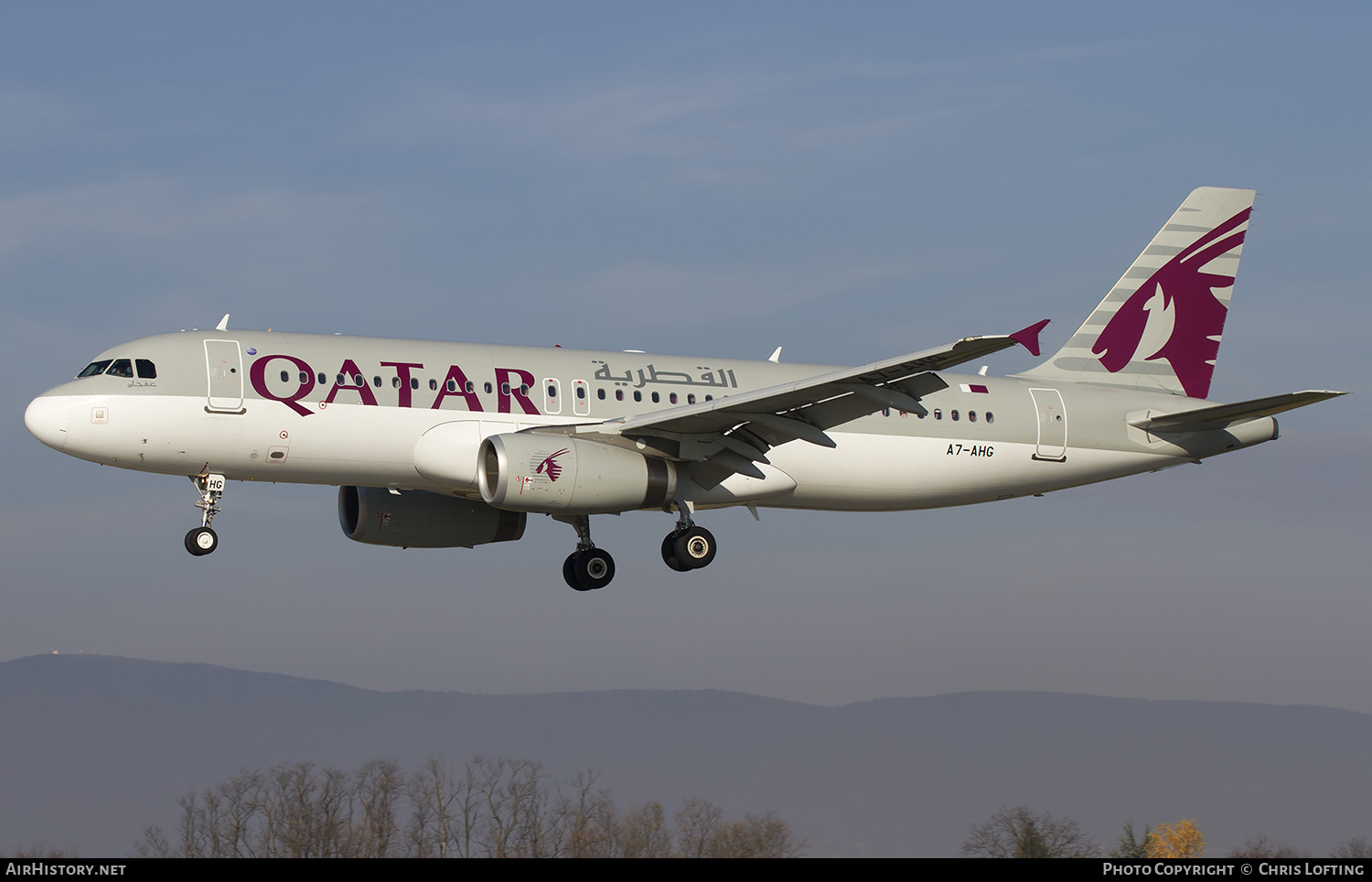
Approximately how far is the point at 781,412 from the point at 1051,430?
25.2 feet

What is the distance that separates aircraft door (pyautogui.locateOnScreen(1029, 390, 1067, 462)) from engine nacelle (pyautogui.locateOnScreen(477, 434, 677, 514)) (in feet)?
30.8

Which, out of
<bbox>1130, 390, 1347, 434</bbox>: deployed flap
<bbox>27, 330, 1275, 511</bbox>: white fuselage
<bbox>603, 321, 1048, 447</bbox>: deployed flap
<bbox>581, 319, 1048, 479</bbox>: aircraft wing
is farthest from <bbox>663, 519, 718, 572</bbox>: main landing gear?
<bbox>1130, 390, 1347, 434</bbox>: deployed flap

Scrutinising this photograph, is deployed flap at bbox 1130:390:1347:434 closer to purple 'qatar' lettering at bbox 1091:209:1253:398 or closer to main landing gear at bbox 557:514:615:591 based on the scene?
purple 'qatar' lettering at bbox 1091:209:1253:398

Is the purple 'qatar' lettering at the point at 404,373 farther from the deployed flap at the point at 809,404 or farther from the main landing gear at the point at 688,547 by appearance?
the main landing gear at the point at 688,547

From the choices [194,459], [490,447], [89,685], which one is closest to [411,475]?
[490,447]

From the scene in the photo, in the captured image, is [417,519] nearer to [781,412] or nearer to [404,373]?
[404,373]

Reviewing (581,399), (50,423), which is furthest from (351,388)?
(50,423)

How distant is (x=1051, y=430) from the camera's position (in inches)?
1276

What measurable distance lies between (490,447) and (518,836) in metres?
15.5

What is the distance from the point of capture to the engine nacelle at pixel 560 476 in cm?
2664
